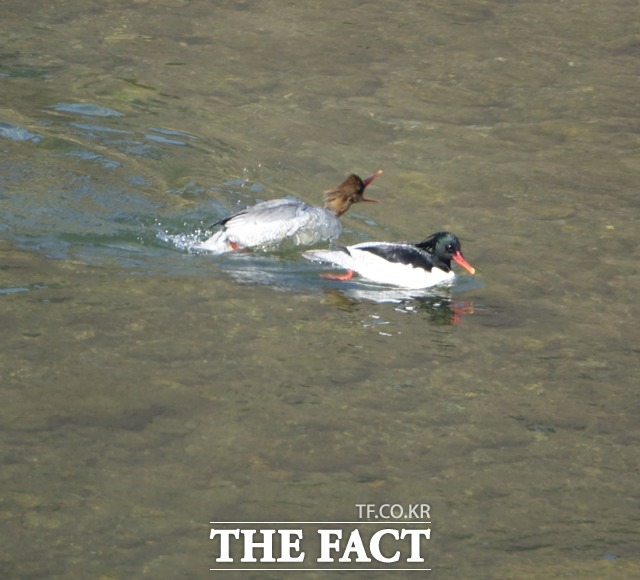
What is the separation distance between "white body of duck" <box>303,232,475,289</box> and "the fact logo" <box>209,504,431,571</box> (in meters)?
3.73

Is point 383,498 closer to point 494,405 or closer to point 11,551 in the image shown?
point 494,405

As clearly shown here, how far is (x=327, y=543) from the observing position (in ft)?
19.7

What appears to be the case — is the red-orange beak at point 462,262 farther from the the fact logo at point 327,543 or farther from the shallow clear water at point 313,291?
the the fact logo at point 327,543

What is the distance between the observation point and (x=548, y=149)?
12492mm

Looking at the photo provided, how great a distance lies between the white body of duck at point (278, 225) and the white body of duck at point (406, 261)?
503 mm

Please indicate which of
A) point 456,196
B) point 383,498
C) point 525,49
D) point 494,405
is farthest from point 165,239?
point 525,49

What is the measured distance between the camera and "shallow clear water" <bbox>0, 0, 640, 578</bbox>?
626 centimetres

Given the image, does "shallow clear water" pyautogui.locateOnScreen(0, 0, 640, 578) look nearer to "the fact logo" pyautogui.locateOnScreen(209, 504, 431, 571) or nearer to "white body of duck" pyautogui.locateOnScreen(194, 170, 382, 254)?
"the fact logo" pyautogui.locateOnScreen(209, 504, 431, 571)

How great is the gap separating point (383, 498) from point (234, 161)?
6145mm

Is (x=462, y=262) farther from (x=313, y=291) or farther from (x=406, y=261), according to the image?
(x=313, y=291)

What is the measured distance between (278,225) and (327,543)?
460 centimetres

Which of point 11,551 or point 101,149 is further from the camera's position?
point 101,149

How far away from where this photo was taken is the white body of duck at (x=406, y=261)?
971cm

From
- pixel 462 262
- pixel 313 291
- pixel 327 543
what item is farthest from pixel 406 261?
pixel 327 543
